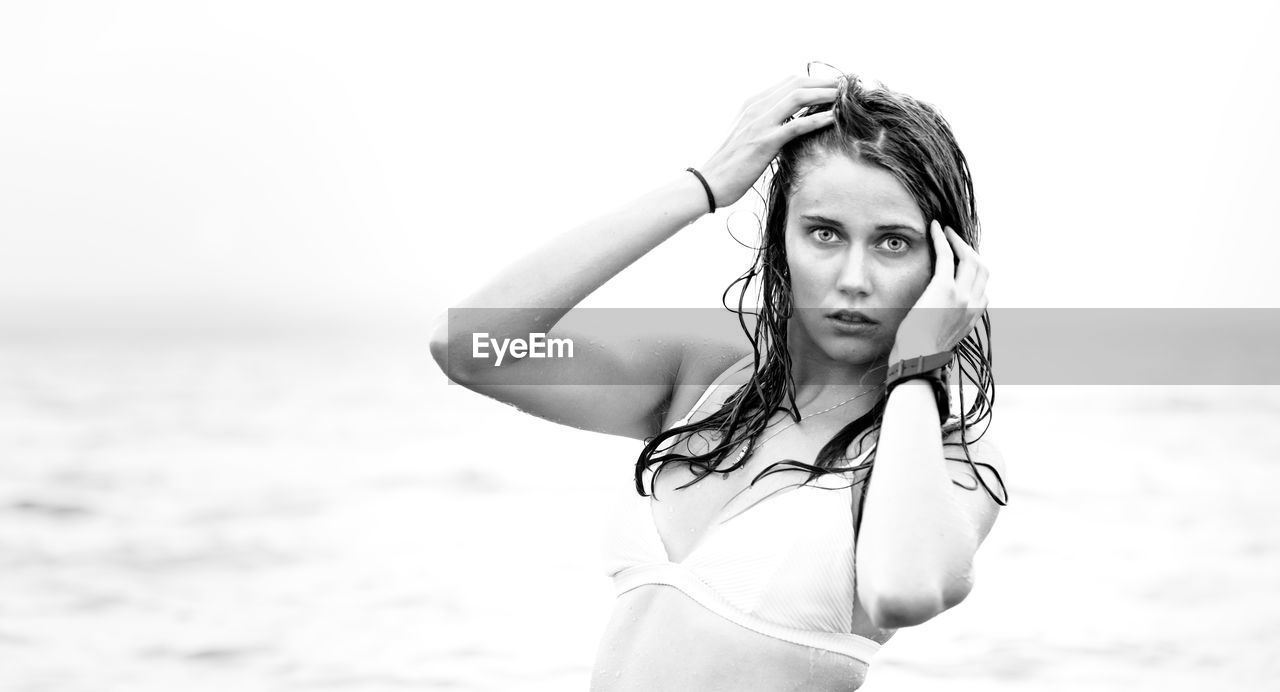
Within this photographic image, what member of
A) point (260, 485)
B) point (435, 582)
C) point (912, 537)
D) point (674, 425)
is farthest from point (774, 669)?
point (260, 485)

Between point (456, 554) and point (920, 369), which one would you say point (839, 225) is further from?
point (456, 554)

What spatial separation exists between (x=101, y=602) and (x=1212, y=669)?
7281 mm

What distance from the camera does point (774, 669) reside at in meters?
2.35

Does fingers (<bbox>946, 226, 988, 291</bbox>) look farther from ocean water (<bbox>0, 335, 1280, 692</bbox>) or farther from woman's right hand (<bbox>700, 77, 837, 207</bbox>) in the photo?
ocean water (<bbox>0, 335, 1280, 692</bbox>)

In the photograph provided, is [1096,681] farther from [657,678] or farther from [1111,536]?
[657,678]

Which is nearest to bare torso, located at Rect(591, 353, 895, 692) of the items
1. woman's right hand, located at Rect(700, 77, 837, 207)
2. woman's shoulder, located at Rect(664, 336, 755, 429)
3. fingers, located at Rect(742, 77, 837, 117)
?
woman's shoulder, located at Rect(664, 336, 755, 429)

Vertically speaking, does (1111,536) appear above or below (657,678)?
below

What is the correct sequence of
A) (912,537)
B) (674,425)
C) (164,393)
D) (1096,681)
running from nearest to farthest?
1. (912,537)
2. (674,425)
3. (1096,681)
4. (164,393)

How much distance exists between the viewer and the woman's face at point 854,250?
2369 mm

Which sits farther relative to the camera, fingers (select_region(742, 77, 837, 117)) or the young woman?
fingers (select_region(742, 77, 837, 117))

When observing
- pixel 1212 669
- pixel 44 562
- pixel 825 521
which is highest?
pixel 825 521

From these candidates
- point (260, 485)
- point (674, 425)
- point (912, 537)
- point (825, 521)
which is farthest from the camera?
point (260, 485)

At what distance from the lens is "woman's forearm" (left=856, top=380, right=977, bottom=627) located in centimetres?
216

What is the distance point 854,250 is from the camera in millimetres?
2369
